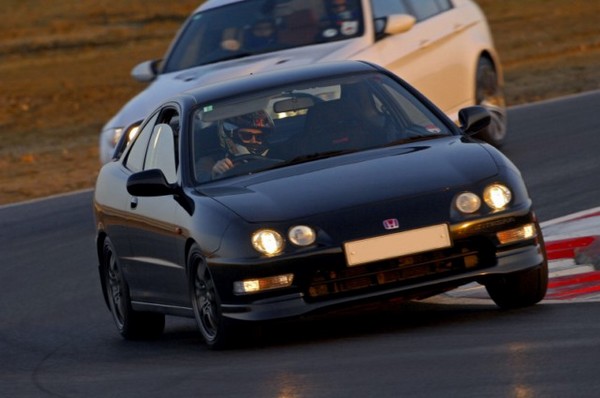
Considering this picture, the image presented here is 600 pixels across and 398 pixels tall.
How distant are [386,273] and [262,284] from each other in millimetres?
561

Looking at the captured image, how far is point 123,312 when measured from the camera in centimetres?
1019

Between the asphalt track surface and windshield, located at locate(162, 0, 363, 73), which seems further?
windshield, located at locate(162, 0, 363, 73)

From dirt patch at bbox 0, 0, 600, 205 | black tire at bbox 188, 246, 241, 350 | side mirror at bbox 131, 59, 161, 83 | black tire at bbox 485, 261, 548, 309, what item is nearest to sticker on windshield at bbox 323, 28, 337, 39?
side mirror at bbox 131, 59, 161, 83

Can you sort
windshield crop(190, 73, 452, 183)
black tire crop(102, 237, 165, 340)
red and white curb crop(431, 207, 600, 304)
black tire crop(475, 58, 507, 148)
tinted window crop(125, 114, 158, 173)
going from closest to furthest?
red and white curb crop(431, 207, 600, 304)
windshield crop(190, 73, 452, 183)
black tire crop(102, 237, 165, 340)
tinted window crop(125, 114, 158, 173)
black tire crop(475, 58, 507, 148)

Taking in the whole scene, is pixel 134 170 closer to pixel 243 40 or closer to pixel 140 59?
pixel 243 40

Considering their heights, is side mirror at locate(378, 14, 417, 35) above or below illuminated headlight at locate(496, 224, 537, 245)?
below

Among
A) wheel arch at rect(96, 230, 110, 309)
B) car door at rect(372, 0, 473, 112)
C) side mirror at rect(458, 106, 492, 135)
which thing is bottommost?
car door at rect(372, 0, 473, 112)

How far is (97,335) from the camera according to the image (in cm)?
1046

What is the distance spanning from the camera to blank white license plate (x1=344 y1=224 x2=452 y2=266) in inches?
314

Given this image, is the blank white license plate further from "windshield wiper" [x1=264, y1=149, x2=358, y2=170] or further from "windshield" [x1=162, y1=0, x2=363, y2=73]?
"windshield" [x1=162, y1=0, x2=363, y2=73]

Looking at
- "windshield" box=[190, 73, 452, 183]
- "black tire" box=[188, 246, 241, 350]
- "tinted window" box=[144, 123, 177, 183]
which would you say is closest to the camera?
"black tire" box=[188, 246, 241, 350]

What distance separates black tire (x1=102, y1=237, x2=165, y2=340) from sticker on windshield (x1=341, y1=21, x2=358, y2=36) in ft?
14.4

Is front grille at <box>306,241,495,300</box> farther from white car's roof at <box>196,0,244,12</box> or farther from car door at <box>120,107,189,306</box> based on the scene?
white car's roof at <box>196,0,244,12</box>

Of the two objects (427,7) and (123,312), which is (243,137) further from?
(427,7)
